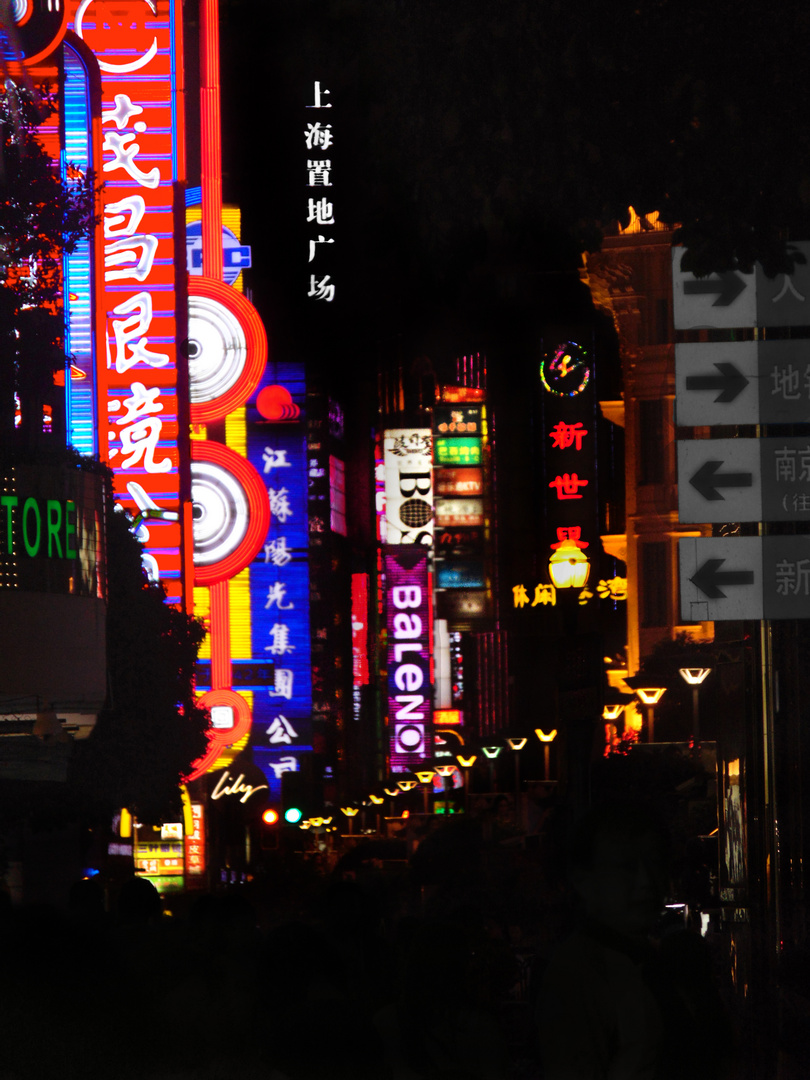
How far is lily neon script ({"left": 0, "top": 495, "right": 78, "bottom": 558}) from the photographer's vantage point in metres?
14.5

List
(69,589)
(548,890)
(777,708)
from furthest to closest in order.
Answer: (69,589)
(548,890)
(777,708)

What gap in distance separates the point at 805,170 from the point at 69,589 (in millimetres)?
11099

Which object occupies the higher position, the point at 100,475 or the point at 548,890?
the point at 100,475

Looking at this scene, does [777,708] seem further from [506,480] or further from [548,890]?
[506,480]

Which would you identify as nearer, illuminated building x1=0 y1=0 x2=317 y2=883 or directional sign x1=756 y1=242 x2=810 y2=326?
directional sign x1=756 y1=242 x2=810 y2=326

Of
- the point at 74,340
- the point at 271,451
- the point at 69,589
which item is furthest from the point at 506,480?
the point at 69,589

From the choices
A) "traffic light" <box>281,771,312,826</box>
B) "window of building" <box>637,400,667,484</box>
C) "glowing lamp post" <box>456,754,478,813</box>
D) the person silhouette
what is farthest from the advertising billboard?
the person silhouette

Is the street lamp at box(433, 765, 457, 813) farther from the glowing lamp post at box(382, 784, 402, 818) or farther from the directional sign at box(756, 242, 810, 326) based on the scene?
the directional sign at box(756, 242, 810, 326)

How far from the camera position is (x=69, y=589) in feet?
50.9

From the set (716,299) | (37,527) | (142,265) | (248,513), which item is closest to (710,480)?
(716,299)

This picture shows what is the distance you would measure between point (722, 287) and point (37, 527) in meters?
10.2

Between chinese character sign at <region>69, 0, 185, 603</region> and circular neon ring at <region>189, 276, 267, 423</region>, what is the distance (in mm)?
5649

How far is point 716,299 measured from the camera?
6098 mm

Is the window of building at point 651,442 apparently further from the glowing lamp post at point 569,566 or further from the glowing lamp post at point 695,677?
the glowing lamp post at point 569,566
